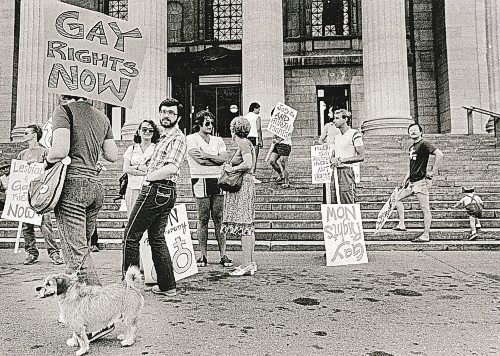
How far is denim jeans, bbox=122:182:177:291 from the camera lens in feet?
15.1

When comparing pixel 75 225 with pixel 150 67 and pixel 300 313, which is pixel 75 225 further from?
pixel 150 67

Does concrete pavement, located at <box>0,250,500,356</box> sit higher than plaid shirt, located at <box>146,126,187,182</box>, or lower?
lower

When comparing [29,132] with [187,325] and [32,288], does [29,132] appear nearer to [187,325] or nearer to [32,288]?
[32,288]

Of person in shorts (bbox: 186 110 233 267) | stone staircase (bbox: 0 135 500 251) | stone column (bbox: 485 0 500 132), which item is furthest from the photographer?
stone column (bbox: 485 0 500 132)

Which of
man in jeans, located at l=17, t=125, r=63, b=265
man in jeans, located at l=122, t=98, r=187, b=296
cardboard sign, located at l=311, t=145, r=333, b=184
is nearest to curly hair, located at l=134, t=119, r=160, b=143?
man in jeans, located at l=122, t=98, r=187, b=296

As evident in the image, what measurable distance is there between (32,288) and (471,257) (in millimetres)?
6241

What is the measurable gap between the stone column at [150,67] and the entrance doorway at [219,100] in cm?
745

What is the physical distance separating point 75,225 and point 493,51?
20.5 m

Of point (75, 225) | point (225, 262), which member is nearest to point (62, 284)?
point (75, 225)

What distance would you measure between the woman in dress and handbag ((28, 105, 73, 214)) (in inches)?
108

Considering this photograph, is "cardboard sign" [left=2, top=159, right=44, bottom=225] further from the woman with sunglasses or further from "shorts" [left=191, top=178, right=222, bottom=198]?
"shorts" [left=191, top=178, right=222, bottom=198]

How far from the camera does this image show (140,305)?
352cm

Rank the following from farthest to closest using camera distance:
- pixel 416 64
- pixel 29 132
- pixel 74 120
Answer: pixel 416 64, pixel 29 132, pixel 74 120

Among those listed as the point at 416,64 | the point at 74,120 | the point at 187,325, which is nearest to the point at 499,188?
the point at 187,325
